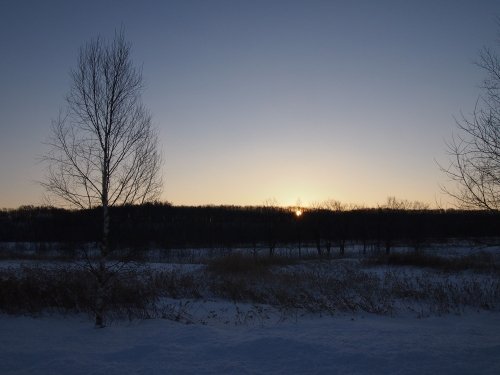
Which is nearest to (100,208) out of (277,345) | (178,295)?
(277,345)

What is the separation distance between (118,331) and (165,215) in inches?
4002

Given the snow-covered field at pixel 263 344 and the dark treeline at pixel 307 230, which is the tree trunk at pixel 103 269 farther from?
the dark treeline at pixel 307 230

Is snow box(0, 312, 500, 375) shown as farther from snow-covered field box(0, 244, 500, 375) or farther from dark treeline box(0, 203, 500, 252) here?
dark treeline box(0, 203, 500, 252)

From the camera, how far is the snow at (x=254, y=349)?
551cm

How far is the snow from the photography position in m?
5.51

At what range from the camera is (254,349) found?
6363 mm

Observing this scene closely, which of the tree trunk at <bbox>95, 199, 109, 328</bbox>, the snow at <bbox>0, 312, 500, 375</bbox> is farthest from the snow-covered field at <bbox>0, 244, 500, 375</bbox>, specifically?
the tree trunk at <bbox>95, 199, 109, 328</bbox>

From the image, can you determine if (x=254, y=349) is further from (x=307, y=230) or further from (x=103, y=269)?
(x=307, y=230)

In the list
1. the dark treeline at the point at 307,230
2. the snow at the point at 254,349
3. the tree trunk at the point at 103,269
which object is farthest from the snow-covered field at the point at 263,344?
the dark treeline at the point at 307,230

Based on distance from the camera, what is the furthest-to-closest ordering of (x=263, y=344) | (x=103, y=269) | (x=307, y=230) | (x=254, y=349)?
Answer: (x=307, y=230), (x=103, y=269), (x=263, y=344), (x=254, y=349)

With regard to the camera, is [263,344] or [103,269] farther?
[103,269]

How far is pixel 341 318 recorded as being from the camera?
9.52 metres

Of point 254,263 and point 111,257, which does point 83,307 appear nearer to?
point 111,257

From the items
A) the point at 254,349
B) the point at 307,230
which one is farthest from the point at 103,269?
the point at 307,230
